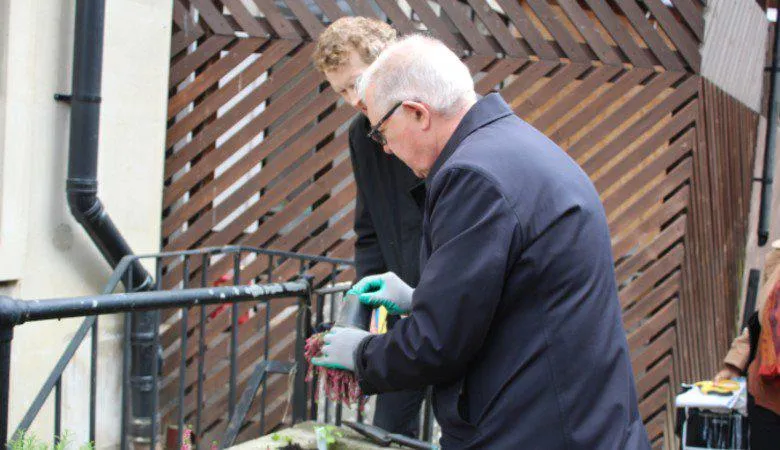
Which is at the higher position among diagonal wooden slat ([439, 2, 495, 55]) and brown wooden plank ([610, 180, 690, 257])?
diagonal wooden slat ([439, 2, 495, 55])

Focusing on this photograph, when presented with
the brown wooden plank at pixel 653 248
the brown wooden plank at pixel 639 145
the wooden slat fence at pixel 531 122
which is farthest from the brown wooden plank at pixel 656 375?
the brown wooden plank at pixel 639 145

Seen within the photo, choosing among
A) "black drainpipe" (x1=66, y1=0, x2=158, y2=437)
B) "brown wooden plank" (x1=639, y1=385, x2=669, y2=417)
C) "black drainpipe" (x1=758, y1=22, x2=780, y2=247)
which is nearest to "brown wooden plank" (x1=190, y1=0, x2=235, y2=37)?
"black drainpipe" (x1=66, y1=0, x2=158, y2=437)

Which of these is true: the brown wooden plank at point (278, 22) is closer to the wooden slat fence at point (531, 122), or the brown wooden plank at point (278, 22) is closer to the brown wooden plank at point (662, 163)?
the wooden slat fence at point (531, 122)

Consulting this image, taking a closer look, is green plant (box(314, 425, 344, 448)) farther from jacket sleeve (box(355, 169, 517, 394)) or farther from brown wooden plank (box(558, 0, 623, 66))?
brown wooden plank (box(558, 0, 623, 66))

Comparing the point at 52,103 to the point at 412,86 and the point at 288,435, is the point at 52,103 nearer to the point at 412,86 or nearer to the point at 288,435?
the point at 288,435

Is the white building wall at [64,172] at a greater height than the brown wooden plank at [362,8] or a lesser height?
lesser

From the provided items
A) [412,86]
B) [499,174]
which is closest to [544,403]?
[499,174]

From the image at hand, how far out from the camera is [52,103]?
5988 mm

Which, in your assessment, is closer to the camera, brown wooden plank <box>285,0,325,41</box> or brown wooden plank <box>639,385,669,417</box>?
brown wooden plank <box>639,385,669,417</box>

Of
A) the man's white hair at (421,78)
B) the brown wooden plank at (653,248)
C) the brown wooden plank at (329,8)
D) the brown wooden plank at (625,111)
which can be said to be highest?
the brown wooden plank at (329,8)

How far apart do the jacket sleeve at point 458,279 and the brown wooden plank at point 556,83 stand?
4552mm

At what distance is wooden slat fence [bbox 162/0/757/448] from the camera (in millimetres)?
6602

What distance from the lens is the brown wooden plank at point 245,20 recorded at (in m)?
6.92

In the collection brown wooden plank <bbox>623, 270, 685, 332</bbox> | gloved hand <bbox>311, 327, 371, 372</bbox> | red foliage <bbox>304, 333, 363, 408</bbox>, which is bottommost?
red foliage <bbox>304, 333, 363, 408</bbox>
